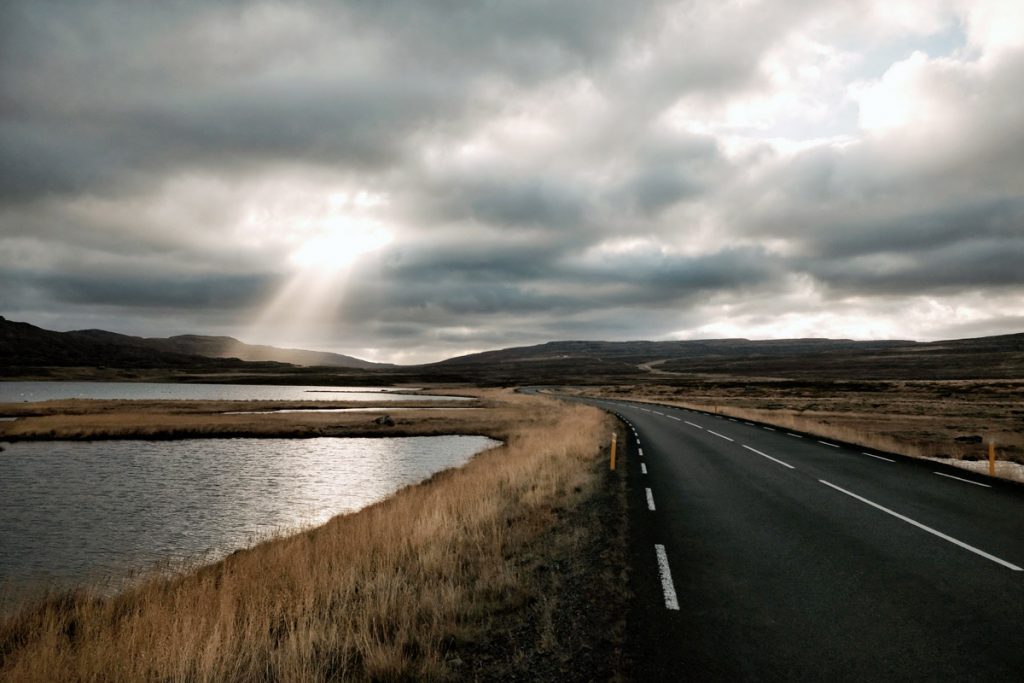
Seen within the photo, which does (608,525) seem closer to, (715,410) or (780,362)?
(715,410)

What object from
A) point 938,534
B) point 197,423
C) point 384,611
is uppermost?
point 384,611

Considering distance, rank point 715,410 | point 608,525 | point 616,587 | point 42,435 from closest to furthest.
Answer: point 616,587 → point 608,525 → point 42,435 → point 715,410

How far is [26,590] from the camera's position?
36.1ft

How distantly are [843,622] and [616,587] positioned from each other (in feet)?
8.16

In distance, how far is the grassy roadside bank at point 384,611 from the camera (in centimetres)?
529

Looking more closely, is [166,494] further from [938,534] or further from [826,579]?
[938,534]

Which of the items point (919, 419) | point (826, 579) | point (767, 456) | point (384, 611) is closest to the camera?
point (384, 611)

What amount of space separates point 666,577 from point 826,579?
6.93 feet

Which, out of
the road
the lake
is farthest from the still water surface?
the lake

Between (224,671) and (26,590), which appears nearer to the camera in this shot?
(224,671)

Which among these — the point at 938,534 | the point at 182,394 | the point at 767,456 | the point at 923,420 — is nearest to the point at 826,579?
the point at 938,534

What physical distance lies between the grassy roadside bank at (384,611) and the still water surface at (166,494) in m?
3.79

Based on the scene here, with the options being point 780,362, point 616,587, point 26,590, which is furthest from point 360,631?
point 780,362

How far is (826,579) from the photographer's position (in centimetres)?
741
